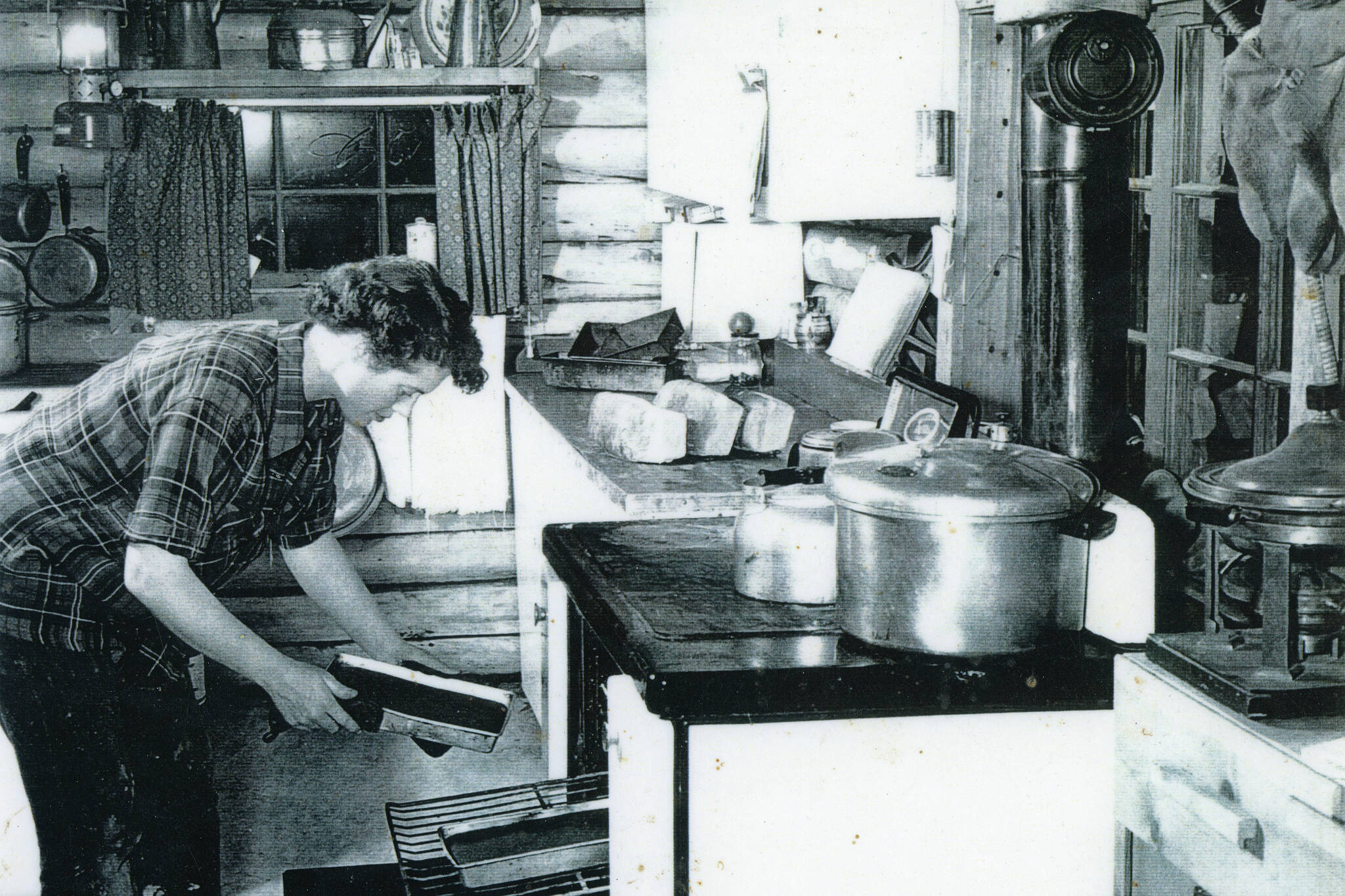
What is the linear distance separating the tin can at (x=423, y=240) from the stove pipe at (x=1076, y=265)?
104 inches

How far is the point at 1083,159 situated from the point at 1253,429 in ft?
1.58

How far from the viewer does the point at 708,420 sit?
3197 mm

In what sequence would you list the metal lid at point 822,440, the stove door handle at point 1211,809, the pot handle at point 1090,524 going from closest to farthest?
the stove door handle at point 1211,809 < the pot handle at point 1090,524 < the metal lid at point 822,440

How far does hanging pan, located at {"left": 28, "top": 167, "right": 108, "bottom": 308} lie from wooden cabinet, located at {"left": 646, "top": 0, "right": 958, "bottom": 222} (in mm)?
2099

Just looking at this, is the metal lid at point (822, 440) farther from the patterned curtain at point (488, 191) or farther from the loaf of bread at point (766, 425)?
the patterned curtain at point (488, 191)

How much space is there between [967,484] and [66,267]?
345 centimetres

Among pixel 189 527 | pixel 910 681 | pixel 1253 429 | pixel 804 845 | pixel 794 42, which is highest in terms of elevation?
pixel 794 42

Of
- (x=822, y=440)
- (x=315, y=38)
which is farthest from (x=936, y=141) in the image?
(x=315, y=38)

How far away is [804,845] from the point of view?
177 centimetres

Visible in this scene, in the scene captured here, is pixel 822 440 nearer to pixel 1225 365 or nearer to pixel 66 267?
pixel 1225 365

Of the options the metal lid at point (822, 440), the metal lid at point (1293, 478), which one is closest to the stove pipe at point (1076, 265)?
the metal lid at point (822, 440)

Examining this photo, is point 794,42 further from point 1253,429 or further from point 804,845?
point 804,845

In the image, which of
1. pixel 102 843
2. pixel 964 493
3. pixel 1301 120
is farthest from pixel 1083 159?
pixel 102 843

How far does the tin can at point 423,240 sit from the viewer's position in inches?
175
